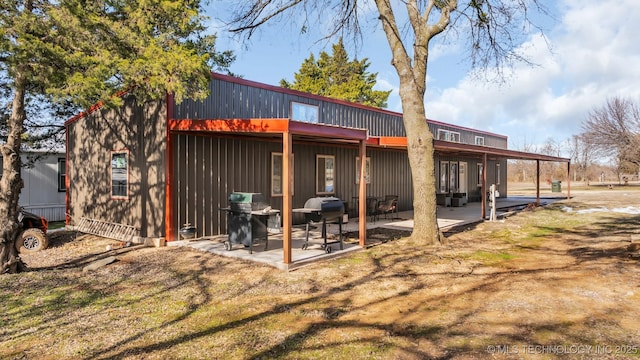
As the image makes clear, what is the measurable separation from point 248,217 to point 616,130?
43.4m

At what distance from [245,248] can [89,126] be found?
20.4ft

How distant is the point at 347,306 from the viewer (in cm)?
454

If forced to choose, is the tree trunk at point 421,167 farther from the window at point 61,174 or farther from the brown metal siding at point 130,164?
the window at point 61,174

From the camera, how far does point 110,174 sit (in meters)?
9.57

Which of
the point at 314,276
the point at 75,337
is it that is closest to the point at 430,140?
the point at 314,276

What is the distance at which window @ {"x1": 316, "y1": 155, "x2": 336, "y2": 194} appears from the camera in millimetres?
11594

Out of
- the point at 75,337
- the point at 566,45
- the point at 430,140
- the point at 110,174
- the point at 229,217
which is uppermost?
the point at 566,45

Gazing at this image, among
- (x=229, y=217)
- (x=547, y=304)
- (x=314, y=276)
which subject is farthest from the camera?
(x=229, y=217)

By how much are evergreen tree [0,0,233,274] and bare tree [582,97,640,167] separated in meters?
42.6

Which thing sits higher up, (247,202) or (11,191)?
(11,191)

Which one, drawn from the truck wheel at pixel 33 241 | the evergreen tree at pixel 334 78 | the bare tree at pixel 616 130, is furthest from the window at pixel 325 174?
the bare tree at pixel 616 130

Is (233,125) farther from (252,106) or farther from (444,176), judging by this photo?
(444,176)

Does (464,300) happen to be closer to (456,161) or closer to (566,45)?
(566,45)

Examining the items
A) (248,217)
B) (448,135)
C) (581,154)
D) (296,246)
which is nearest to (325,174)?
(296,246)
